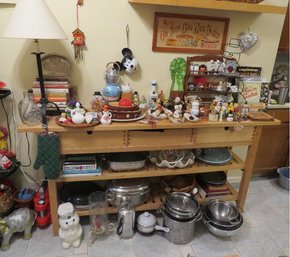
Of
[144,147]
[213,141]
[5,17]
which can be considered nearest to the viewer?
[5,17]

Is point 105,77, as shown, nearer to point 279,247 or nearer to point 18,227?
point 18,227

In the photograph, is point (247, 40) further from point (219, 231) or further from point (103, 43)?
point (219, 231)

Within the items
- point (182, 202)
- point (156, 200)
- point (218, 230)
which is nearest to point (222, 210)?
point (218, 230)

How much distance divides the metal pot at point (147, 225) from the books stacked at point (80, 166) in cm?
45

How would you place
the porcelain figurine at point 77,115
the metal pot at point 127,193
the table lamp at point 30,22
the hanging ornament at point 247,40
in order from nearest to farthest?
the table lamp at point 30,22 → the porcelain figurine at point 77,115 → the metal pot at point 127,193 → the hanging ornament at point 247,40

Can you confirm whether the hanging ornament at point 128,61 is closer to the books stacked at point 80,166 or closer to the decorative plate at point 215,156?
the books stacked at point 80,166

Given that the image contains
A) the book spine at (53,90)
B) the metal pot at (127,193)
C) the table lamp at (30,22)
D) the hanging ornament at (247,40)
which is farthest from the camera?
the hanging ornament at (247,40)

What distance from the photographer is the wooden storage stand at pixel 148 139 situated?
1539mm

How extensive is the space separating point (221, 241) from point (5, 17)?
2.08 m

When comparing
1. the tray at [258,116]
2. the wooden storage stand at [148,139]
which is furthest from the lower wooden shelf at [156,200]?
the tray at [258,116]

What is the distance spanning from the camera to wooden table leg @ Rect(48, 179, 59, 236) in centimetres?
163

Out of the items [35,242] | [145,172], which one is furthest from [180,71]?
[35,242]

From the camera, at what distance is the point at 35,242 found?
5.62 feet

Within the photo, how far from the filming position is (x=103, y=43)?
67.9 inches
